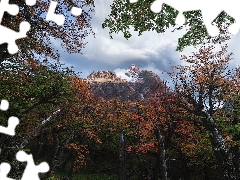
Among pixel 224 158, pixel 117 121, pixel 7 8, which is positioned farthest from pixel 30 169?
pixel 117 121

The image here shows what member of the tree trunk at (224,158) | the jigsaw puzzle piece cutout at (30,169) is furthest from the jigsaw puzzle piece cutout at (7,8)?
the tree trunk at (224,158)

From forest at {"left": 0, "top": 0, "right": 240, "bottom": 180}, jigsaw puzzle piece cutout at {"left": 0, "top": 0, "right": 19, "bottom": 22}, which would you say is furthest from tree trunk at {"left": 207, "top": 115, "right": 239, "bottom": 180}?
jigsaw puzzle piece cutout at {"left": 0, "top": 0, "right": 19, "bottom": 22}

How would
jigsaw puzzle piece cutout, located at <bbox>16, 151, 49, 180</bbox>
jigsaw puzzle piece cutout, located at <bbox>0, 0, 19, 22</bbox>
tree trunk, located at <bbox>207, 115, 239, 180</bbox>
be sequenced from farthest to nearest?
tree trunk, located at <bbox>207, 115, 239, 180</bbox> → jigsaw puzzle piece cutout, located at <bbox>16, 151, 49, 180</bbox> → jigsaw puzzle piece cutout, located at <bbox>0, 0, 19, 22</bbox>

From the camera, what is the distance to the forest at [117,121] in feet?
33.7

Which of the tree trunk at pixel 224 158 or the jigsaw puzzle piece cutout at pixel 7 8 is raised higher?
the jigsaw puzzle piece cutout at pixel 7 8

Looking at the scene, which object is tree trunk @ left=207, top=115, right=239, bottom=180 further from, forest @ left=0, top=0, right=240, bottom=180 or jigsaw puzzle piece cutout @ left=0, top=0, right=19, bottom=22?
jigsaw puzzle piece cutout @ left=0, top=0, right=19, bottom=22

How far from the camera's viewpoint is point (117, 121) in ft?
99.3

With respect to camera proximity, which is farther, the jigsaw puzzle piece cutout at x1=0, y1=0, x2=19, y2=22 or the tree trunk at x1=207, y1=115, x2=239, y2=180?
the tree trunk at x1=207, y1=115, x2=239, y2=180

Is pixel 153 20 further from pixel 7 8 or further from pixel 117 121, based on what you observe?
pixel 117 121

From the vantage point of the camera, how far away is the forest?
10.3m

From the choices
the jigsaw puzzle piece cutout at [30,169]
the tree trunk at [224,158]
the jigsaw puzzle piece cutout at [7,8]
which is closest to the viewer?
the jigsaw puzzle piece cutout at [7,8]

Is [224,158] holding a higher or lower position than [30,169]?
higher

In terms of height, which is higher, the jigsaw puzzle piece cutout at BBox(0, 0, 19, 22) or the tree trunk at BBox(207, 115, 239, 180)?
the jigsaw puzzle piece cutout at BBox(0, 0, 19, 22)

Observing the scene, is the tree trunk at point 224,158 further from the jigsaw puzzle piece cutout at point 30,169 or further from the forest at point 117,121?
the jigsaw puzzle piece cutout at point 30,169
